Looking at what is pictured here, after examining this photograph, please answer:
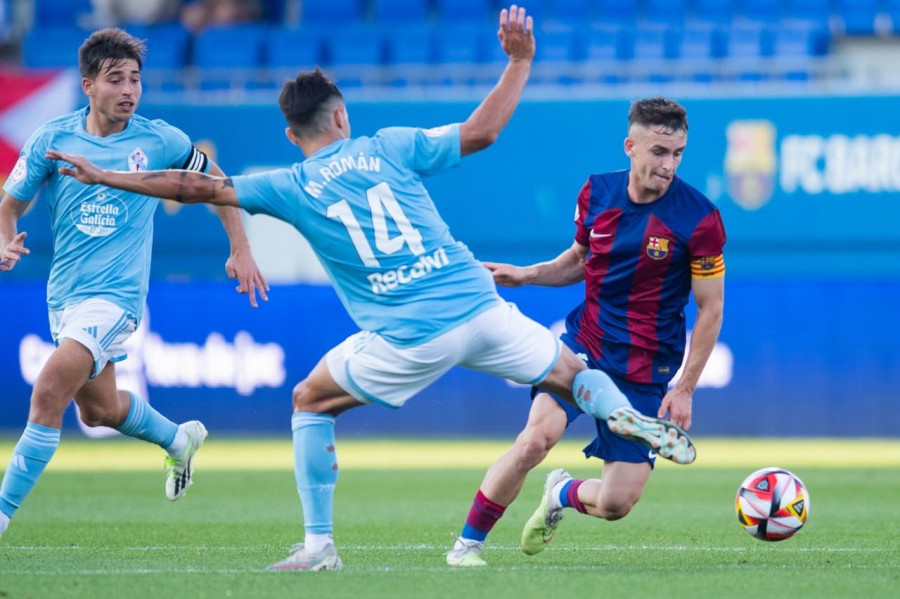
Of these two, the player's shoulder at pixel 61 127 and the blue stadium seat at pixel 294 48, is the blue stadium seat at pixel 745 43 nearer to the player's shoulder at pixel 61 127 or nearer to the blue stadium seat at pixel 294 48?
the blue stadium seat at pixel 294 48

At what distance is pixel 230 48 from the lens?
738 inches

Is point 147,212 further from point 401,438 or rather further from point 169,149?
point 401,438

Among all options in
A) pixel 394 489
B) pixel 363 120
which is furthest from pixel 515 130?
pixel 394 489

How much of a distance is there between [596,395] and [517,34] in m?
1.60

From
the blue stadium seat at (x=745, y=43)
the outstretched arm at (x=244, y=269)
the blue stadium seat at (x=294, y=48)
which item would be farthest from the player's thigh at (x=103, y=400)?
the blue stadium seat at (x=745, y=43)

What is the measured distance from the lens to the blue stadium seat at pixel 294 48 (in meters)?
18.4

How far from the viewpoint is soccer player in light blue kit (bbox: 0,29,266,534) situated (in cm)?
698

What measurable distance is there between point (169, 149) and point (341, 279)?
6.26 ft

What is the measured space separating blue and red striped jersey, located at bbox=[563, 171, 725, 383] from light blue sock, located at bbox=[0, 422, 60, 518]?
2694 mm

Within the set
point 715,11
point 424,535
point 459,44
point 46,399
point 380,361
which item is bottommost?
point 424,535

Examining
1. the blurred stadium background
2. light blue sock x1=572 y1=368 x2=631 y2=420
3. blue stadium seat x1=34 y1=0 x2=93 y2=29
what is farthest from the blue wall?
light blue sock x1=572 y1=368 x2=631 y2=420

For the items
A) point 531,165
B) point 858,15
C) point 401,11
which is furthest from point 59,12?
point 858,15

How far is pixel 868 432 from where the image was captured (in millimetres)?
14516

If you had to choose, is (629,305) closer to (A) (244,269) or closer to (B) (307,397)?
(B) (307,397)
